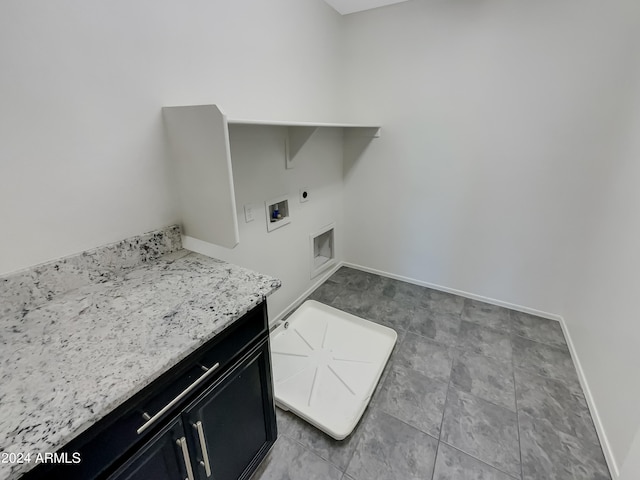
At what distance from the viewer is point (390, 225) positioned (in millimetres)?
2697

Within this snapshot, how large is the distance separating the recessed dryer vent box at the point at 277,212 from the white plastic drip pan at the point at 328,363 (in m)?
0.72

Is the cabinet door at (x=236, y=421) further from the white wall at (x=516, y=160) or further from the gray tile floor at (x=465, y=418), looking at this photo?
the white wall at (x=516, y=160)

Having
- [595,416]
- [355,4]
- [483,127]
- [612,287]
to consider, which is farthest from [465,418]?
[355,4]

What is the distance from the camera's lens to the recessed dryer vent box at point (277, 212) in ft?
6.35

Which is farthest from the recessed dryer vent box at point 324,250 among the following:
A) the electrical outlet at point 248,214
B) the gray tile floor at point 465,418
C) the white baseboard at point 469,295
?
the electrical outlet at point 248,214

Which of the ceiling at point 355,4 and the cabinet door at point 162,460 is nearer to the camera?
the cabinet door at point 162,460

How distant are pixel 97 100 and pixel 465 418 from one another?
213cm

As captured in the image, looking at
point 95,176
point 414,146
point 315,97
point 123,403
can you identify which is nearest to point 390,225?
point 414,146

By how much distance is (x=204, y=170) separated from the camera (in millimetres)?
1153

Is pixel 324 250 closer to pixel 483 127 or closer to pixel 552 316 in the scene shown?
pixel 483 127

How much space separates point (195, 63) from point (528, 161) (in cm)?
215

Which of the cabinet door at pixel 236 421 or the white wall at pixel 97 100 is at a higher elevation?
the white wall at pixel 97 100

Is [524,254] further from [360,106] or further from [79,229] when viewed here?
[79,229]

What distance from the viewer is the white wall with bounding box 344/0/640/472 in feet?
5.14
